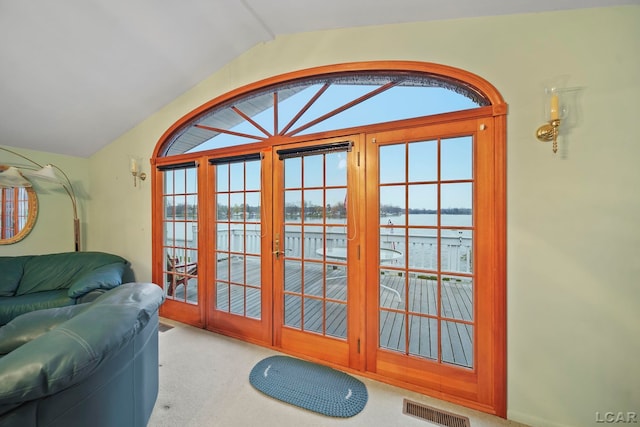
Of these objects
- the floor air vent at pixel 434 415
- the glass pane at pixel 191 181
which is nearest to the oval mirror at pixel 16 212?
the glass pane at pixel 191 181

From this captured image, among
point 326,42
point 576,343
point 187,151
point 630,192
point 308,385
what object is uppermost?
point 326,42

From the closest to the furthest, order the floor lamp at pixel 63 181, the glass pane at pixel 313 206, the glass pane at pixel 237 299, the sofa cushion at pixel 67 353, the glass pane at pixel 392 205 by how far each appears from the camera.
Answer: the sofa cushion at pixel 67 353 → the glass pane at pixel 392 205 → the glass pane at pixel 313 206 → the glass pane at pixel 237 299 → the floor lamp at pixel 63 181

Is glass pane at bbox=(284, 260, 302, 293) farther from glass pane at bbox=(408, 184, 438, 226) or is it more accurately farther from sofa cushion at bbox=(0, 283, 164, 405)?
sofa cushion at bbox=(0, 283, 164, 405)

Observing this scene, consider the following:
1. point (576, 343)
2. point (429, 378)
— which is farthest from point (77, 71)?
point (576, 343)

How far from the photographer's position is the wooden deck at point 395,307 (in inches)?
73.9

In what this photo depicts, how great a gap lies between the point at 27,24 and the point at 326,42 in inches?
97.5

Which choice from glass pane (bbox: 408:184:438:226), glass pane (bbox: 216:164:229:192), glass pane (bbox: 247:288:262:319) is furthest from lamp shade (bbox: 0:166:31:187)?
glass pane (bbox: 408:184:438:226)

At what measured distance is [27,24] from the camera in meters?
1.90

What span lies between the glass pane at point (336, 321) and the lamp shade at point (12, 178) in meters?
4.20

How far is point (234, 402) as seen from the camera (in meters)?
1.73

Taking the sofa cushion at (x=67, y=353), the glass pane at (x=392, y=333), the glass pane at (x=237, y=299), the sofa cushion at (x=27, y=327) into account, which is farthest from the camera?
the glass pane at (x=237, y=299)

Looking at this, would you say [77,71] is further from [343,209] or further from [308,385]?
[308,385]

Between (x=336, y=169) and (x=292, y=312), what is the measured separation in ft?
5.32

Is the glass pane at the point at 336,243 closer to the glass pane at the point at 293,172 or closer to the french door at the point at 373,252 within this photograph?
the french door at the point at 373,252
